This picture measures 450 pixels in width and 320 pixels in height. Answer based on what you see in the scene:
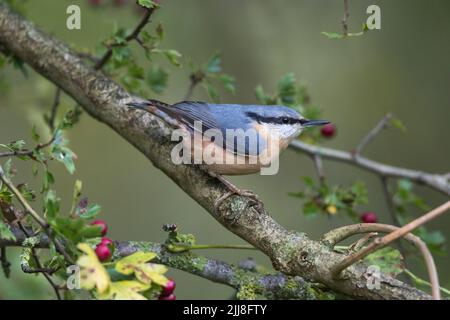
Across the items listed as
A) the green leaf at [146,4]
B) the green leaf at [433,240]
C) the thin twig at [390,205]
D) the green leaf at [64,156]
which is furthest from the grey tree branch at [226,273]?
the thin twig at [390,205]

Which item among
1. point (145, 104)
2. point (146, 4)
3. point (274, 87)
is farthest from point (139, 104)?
point (274, 87)

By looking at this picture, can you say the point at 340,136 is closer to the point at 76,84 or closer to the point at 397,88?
the point at 397,88

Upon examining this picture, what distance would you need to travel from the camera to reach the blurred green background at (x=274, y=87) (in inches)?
165

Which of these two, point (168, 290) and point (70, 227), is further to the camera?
point (168, 290)

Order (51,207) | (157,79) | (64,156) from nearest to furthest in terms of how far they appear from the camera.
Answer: (51,207), (64,156), (157,79)

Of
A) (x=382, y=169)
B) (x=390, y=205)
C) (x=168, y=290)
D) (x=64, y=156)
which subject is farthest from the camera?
(x=382, y=169)

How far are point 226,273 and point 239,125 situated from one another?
30.8 inches

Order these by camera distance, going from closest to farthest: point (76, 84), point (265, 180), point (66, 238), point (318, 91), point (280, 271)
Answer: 1. point (66, 238)
2. point (280, 271)
3. point (76, 84)
4. point (265, 180)
5. point (318, 91)

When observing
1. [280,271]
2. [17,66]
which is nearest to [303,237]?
[280,271]

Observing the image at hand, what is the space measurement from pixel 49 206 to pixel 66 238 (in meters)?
0.09

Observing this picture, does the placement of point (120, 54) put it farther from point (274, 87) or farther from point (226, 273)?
point (274, 87)

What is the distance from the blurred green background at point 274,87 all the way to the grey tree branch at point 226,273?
220 cm

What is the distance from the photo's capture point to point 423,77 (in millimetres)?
4500

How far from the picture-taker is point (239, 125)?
2.59 metres
